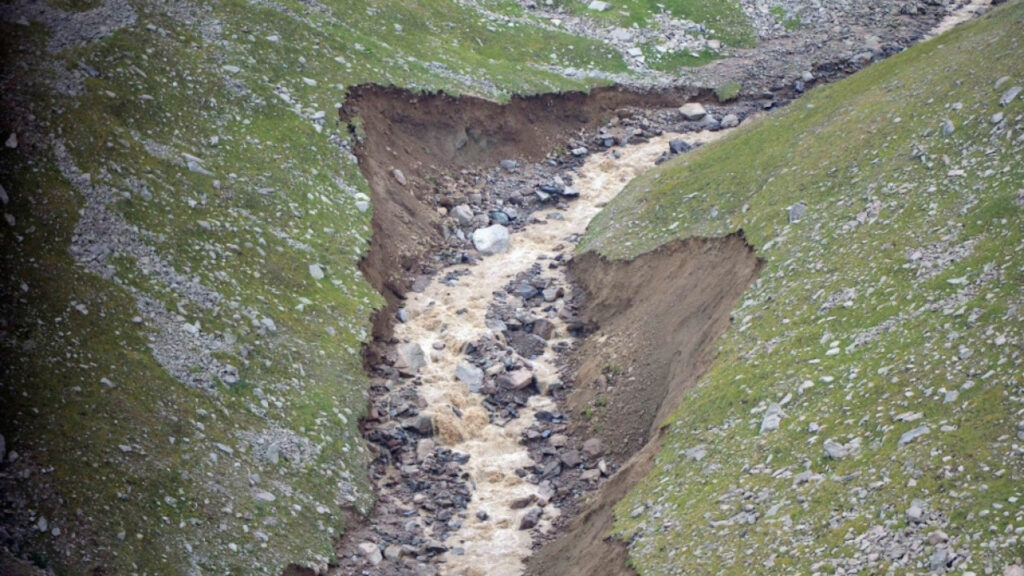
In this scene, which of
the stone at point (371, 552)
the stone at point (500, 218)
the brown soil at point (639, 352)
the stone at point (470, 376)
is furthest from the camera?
the stone at point (500, 218)

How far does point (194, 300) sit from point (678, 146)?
2657 cm

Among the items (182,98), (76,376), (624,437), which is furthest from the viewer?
(182,98)

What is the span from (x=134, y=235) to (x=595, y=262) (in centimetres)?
1609

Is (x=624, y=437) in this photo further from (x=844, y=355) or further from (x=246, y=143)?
(x=246, y=143)

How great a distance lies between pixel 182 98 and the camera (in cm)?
3512

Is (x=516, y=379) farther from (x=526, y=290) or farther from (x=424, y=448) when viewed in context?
(x=526, y=290)

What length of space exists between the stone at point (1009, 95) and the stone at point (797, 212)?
5.85m

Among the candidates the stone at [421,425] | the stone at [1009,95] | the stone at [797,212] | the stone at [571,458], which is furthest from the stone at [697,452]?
the stone at [1009,95]

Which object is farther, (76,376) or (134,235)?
(134,235)

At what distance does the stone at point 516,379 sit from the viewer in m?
30.8

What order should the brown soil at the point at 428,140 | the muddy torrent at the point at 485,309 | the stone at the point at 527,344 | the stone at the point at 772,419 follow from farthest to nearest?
the brown soil at the point at 428,140, the stone at the point at 527,344, the muddy torrent at the point at 485,309, the stone at the point at 772,419

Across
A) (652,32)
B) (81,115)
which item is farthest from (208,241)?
(652,32)

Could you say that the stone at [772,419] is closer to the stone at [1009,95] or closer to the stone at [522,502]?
the stone at [522,502]

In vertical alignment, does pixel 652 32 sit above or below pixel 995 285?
below
